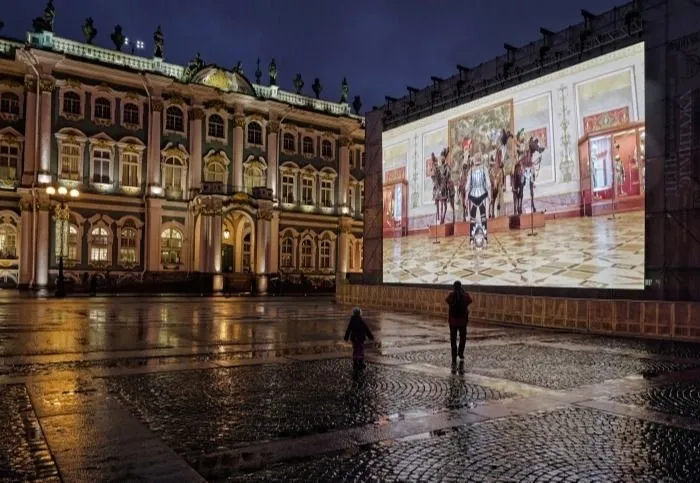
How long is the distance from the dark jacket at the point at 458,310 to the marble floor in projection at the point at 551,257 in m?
9.54

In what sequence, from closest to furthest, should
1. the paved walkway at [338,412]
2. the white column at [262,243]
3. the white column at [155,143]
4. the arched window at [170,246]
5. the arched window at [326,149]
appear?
1. the paved walkway at [338,412]
2. the white column at [155,143]
3. the arched window at [170,246]
4. the white column at [262,243]
5. the arched window at [326,149]

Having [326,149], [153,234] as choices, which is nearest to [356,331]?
[153,234]

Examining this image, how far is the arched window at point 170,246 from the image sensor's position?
45469 millimetres

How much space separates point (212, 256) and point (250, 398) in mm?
38158

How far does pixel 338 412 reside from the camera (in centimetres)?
761

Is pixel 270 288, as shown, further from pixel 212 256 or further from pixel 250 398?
pixel 250 398

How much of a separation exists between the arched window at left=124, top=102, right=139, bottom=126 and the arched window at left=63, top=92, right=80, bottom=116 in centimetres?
319

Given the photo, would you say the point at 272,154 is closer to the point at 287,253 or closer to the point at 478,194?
the point at 287,253

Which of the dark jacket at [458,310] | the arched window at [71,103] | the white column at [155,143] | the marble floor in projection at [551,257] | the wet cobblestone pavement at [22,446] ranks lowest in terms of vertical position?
the wet cobblestone pavement at [22,446]

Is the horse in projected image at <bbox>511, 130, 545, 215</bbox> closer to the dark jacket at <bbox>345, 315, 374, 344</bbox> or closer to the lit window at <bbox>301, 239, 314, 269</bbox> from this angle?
the dark jacket at <bbox>345, 315, 374, 344</bbox>

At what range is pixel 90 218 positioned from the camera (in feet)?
141

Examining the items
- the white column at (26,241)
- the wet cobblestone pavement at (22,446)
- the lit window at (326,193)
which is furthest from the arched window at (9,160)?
the wet cobblestone pavement at (22,446)

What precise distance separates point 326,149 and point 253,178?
320 inches

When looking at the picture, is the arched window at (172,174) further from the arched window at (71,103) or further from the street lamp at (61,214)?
the street lamp at (61,214)
